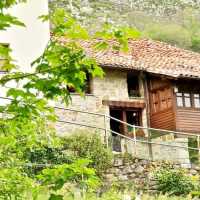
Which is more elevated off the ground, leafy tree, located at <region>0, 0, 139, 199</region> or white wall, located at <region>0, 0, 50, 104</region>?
white wall, located at <region>0, 0, 50, 104</region>

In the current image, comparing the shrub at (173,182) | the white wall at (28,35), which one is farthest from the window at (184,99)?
the shrub at (173,182)

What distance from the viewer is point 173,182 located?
1925 centimetres

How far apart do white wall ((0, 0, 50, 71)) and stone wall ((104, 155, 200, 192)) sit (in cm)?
648

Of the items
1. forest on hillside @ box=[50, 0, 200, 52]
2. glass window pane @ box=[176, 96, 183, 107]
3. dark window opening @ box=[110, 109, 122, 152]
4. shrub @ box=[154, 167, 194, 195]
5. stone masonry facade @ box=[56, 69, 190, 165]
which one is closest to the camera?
shrub @ box=[154, 167, 194, 195]

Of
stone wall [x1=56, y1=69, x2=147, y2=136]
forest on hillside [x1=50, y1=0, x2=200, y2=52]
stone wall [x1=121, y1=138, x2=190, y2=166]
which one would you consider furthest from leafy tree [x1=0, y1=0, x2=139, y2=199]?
forest on hillside [x1=50, y1=0, x2=200, y2=52]

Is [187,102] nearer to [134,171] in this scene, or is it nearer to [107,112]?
[107,112]

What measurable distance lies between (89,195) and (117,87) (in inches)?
524

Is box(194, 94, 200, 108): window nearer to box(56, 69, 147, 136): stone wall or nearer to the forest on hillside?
box(56, 69, 147, 136): stone wall

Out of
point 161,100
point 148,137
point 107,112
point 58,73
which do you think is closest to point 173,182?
point 148,137

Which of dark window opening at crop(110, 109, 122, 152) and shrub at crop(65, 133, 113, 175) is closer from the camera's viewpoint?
shrub at crop(65, 133, 113, 175)

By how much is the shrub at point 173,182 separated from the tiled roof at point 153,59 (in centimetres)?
756

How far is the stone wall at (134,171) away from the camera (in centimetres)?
1945

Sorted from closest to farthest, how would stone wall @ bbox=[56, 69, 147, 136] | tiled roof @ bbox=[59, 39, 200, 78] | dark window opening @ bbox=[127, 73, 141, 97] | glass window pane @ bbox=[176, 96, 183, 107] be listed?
stone wall @ bbox=[56, 69, 147, 136]
tiled roof @ bbox=[59, 39, 200, 78]
glass window pane @ bbox=[176, 96, 183, 107]
dark window opening @ bbox=[127, 73, 141, 97]

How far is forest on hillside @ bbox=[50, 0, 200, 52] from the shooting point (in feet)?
178
